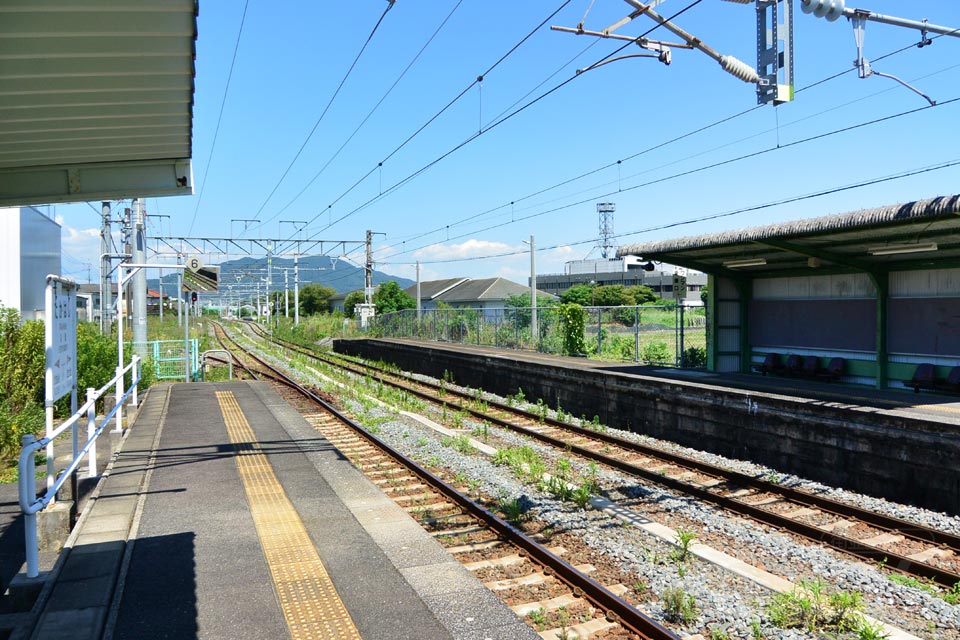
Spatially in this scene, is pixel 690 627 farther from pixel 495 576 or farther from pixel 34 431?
pixel 34 431

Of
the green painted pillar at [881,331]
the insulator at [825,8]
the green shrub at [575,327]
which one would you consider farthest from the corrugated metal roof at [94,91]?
the green shrub at [575,327]

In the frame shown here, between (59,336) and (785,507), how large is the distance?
335 inches

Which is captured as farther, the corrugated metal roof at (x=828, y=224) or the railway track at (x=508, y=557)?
the corrugated metal roof at (x=828, y=224)

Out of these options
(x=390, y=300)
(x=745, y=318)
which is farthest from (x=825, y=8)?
(x=390, y=300)

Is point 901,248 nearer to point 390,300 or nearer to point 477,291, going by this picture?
point 390,300

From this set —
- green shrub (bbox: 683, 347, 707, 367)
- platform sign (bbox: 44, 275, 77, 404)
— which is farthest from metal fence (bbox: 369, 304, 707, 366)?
platform sign (bbox: 44, 275, 77, 404)

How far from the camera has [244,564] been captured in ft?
19.7

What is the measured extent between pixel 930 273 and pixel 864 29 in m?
5.29

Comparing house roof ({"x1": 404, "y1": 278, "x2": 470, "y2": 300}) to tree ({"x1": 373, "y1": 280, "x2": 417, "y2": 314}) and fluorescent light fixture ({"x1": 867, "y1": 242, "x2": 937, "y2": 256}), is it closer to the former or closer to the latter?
tree ({"x1": 373, "y1": 280, "x2": 417, "y2": 314})

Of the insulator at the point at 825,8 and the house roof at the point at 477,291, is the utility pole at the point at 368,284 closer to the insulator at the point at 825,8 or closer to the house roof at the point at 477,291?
the house roof at the point at 477,291

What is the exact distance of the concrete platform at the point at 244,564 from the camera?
4.88 meters

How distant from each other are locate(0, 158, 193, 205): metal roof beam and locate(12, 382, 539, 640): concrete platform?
3435 mm

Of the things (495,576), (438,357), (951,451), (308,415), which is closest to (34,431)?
(308,415)

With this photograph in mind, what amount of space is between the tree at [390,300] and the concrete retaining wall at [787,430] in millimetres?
40186
